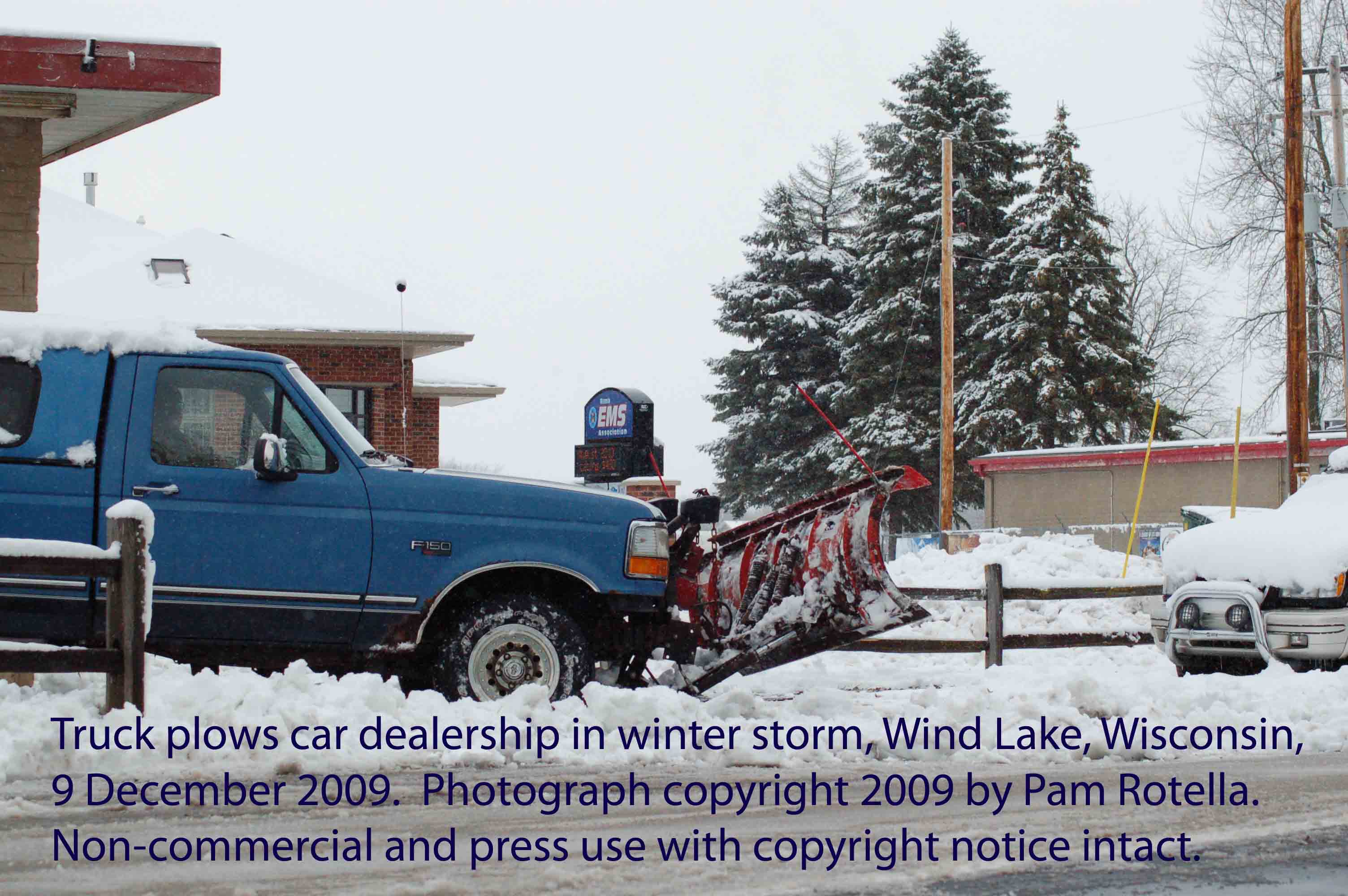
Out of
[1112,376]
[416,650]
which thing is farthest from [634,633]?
[1112,376]

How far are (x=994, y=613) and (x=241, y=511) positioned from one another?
6610 millimetres

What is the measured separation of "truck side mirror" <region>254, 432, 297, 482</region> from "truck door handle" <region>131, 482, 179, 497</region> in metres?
0.45

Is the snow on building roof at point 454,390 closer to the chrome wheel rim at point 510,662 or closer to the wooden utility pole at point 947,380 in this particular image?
the wooden utility pole at point 947,380

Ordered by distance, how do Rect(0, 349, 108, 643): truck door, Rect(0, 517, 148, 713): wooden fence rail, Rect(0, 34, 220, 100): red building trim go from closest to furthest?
Rect(0, 517, 148, 713): wooden fence rail, Rect(0, 349, 108, 643): truck door, Rect(0, 34, 220, 100): red building trim

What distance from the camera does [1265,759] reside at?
7.74 meters

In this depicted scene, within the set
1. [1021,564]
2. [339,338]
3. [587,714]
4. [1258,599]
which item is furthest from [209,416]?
[339,338]

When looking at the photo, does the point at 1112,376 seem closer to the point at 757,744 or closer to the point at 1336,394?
the point at 1336,394

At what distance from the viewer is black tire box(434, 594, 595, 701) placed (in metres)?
8.05

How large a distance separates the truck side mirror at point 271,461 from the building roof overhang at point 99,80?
4086 millimetres

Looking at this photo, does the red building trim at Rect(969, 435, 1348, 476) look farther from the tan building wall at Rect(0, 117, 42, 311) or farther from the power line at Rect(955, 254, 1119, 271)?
the tan building wall at Rect(0, 117, 42, 311)

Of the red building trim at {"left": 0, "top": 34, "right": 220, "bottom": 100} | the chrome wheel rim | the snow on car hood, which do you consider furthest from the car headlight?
the red building trim at {"left": 0, "top": 34, "right": 220, "bottom": 100}

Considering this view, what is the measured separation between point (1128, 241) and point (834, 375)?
54.7 feet

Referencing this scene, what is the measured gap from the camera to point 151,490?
796cm

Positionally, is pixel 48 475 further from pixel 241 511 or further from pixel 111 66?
pixel 111 66
